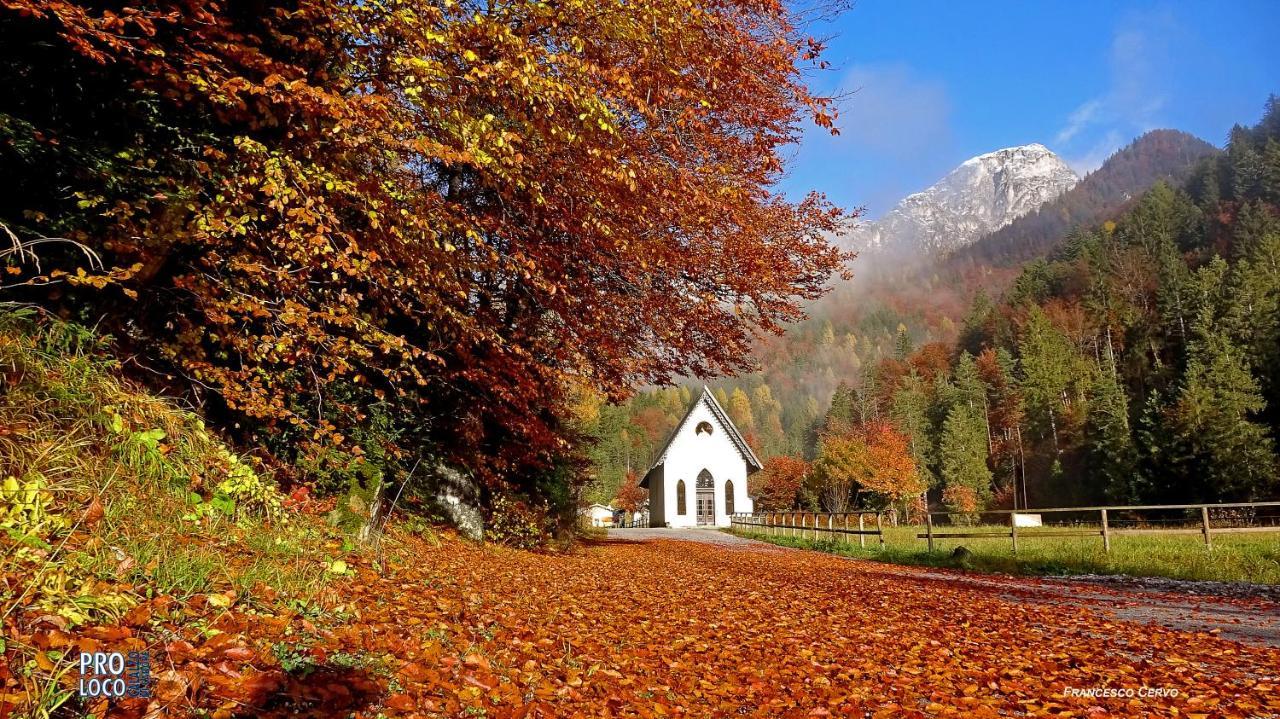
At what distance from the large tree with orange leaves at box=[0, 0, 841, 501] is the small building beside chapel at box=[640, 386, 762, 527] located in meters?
37.5

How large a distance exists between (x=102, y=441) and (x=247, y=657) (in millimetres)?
2177

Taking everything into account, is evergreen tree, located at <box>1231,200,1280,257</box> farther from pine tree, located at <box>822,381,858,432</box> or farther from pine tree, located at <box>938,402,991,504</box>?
pine tree, located at <box>822,381,858,432</box>

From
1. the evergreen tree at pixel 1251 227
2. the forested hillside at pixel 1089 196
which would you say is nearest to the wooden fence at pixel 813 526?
the evergreen tree at pixel 1251 227

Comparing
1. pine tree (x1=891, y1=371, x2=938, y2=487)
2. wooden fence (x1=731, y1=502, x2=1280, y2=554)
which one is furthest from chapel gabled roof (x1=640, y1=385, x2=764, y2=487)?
pine tree (x1=891, y1=371, x2=938, y2=487)

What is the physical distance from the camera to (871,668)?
4844 mm

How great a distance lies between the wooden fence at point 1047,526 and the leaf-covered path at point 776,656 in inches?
260

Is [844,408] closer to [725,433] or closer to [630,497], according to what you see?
[630,497]

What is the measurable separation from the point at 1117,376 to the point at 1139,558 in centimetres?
4661

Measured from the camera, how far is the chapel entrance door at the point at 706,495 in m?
45.9

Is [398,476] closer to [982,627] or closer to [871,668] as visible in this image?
[871,668]

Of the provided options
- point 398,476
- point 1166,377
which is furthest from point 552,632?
point 1166,377

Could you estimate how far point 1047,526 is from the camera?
24.1 metres

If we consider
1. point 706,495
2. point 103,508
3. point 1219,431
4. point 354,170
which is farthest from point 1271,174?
point 103,508

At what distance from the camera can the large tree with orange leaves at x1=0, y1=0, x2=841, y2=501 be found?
481 centimetres
